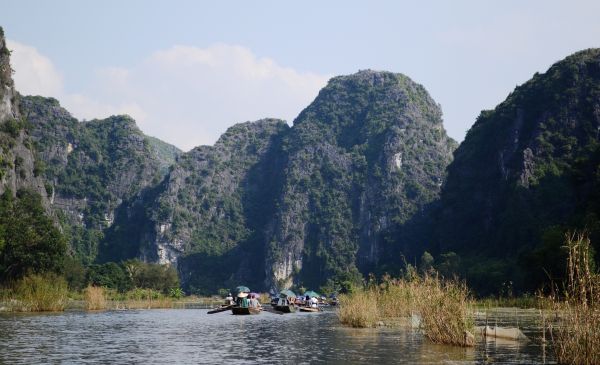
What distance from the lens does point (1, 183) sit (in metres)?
111

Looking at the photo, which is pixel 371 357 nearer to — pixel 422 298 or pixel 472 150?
pixel 422 298

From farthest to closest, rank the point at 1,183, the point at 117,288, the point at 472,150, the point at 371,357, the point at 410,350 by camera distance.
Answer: the point at 472,150, the point at 117,288, the point at 1,183, the point at 410,350, the point at 371,357

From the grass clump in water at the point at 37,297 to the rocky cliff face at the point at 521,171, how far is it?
2295 inches

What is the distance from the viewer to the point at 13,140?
124 m

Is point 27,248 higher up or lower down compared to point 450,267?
lower down

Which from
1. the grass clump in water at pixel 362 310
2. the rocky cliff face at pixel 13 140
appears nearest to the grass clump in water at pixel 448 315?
the grass clump in water at pixel 362 310

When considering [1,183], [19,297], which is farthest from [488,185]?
[19,297]

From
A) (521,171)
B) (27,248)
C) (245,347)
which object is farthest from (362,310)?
(521,171)

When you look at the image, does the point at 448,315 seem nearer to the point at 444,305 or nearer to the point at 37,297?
the point at 444,305

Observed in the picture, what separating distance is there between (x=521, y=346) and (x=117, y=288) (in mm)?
119826

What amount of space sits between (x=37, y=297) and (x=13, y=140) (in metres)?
70.8

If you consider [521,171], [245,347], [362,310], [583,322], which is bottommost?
[245,347]

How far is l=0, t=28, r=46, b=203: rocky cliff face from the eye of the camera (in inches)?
4732

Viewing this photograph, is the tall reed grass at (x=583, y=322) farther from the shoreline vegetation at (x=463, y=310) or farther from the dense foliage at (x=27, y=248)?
the dense foliage at (x=27, y=248)
